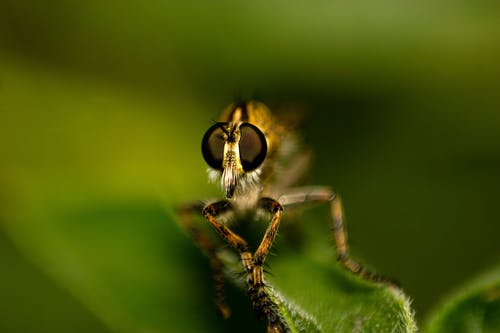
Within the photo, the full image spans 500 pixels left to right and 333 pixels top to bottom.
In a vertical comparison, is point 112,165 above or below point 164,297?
above

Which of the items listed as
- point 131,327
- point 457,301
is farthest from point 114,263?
point 457,301

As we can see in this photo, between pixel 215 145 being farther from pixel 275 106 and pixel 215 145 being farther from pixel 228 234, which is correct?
pixel 275 106

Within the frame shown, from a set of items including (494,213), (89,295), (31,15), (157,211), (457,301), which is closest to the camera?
(457,301)

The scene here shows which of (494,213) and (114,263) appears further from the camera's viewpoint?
(494,213)

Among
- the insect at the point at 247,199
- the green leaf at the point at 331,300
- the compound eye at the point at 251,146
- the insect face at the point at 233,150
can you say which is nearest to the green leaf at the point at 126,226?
the green leaf at the point at 331,300

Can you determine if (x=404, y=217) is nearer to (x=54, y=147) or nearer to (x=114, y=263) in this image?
(x=114, y=263)

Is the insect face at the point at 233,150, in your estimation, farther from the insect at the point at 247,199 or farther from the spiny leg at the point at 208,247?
the spiny leg at the point at 208,247

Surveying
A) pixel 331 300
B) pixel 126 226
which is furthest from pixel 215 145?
pixel 331 300
